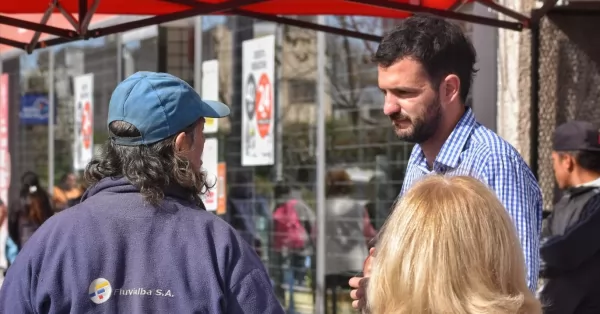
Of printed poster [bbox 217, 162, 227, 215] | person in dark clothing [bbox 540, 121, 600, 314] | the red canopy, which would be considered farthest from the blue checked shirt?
printed poster [bbox 217, 162, 227, 215]

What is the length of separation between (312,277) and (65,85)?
233 inches

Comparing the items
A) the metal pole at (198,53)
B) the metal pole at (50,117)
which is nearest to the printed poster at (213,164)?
the metal pole at (198,53)

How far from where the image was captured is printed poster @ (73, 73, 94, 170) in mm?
11914

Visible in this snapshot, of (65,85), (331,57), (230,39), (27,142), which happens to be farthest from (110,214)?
(27,142)

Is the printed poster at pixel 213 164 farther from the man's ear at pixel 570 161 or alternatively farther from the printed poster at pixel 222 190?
the man's ear at pixel 570 161

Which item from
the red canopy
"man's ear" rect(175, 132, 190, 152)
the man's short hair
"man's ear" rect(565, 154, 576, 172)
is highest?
the red canopy

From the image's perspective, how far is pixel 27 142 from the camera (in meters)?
13.9

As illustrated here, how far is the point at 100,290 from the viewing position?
8.62 feet

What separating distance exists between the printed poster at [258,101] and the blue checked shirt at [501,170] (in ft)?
17.2

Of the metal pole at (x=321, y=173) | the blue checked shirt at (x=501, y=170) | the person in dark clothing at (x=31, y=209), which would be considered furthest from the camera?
the person in dark clothing at (x=31, y=209)

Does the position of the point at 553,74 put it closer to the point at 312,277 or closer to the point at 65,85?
the point at 312,277

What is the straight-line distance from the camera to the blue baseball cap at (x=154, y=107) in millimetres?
2777

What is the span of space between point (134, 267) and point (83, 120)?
976 centimetres

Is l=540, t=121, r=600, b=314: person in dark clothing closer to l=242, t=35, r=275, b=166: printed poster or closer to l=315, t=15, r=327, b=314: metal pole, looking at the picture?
l=315, t=15, r=327, b=314: metal pole
